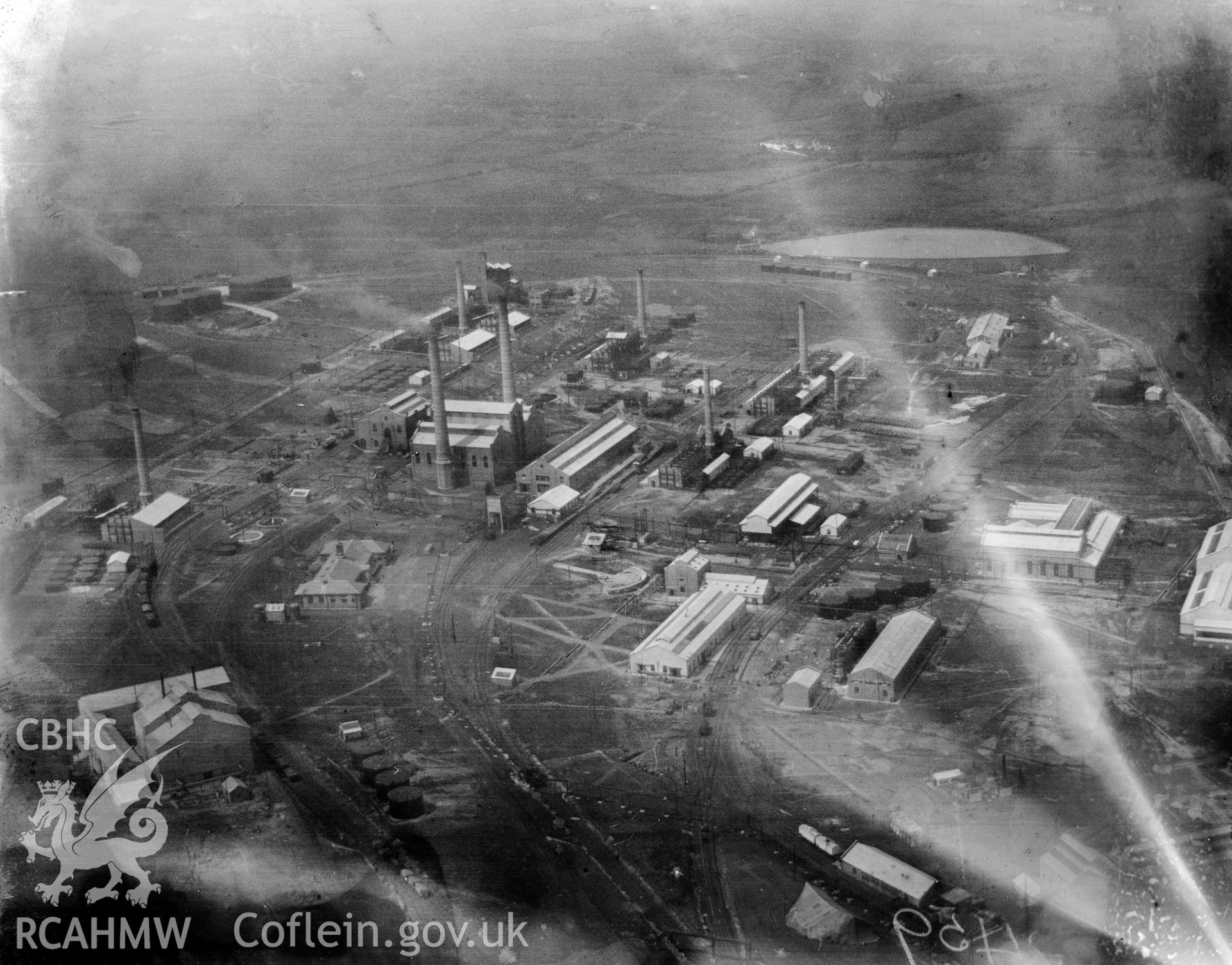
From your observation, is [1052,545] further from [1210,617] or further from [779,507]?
[779,507]

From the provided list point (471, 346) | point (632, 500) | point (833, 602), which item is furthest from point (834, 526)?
point (471, 346)

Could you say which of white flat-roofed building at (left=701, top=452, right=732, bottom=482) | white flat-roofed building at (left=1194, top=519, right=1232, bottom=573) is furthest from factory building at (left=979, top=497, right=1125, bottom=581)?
white flat-roofed building at (left=701, top=452, right=732, bottom=482)

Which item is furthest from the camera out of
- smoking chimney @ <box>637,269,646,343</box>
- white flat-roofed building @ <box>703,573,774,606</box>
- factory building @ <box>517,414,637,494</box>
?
smoking chimney @ <box>637,269,646,343</box>

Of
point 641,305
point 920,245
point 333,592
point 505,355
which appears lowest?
point 920,245

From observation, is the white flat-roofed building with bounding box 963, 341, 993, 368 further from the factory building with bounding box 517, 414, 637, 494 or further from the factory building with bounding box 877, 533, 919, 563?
the factory building with bounding box 877, 533, 919, 563

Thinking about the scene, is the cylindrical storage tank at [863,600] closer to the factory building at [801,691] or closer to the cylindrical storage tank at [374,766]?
the factory building at [801,691]

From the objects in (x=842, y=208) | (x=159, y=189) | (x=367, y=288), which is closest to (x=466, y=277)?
(x=367, y=288)
